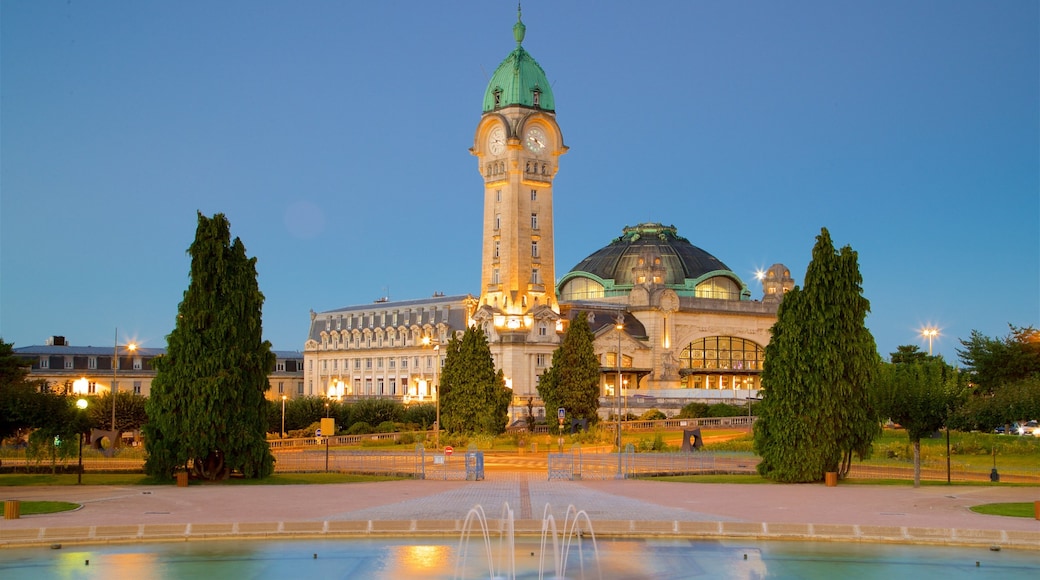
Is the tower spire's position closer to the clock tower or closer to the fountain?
the clock tower

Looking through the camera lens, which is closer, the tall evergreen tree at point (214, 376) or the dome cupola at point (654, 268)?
the tall evergreen tree at point (214, 376)

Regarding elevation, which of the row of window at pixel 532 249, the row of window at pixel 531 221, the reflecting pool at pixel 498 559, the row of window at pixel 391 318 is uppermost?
the row of window at pixel 531 221

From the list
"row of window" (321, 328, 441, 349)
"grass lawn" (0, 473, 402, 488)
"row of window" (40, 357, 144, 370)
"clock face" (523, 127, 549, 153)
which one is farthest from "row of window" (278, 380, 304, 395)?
"grass lawn" (0, 473, 402, 488)

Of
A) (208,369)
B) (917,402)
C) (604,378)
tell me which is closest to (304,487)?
(208,369)

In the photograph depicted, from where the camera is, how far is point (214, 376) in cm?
4547

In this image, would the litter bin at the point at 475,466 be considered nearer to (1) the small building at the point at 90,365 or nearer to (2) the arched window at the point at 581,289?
(1) the small building at the point at 90,365

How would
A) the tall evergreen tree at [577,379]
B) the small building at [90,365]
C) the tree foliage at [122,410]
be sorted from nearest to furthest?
the tree foliage at [122,410] < the tall evergreen tree at [577,379] < the small building at [90,365]

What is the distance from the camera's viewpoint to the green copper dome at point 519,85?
10844cm

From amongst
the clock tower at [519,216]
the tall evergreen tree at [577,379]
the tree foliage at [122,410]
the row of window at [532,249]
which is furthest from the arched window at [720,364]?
the tree foliage at [122,410]

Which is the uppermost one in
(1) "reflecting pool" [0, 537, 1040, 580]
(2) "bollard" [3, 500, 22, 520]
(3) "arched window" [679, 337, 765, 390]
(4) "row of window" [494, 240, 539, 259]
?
(4) "row of window" [494, 240, 539, 259]

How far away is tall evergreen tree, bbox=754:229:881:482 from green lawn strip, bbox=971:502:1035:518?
27.7 ft

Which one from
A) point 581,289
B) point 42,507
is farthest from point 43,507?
point 581,289

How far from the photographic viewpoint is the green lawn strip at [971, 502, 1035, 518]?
34.3 metres

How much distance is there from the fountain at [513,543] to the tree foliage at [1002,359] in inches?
2174
